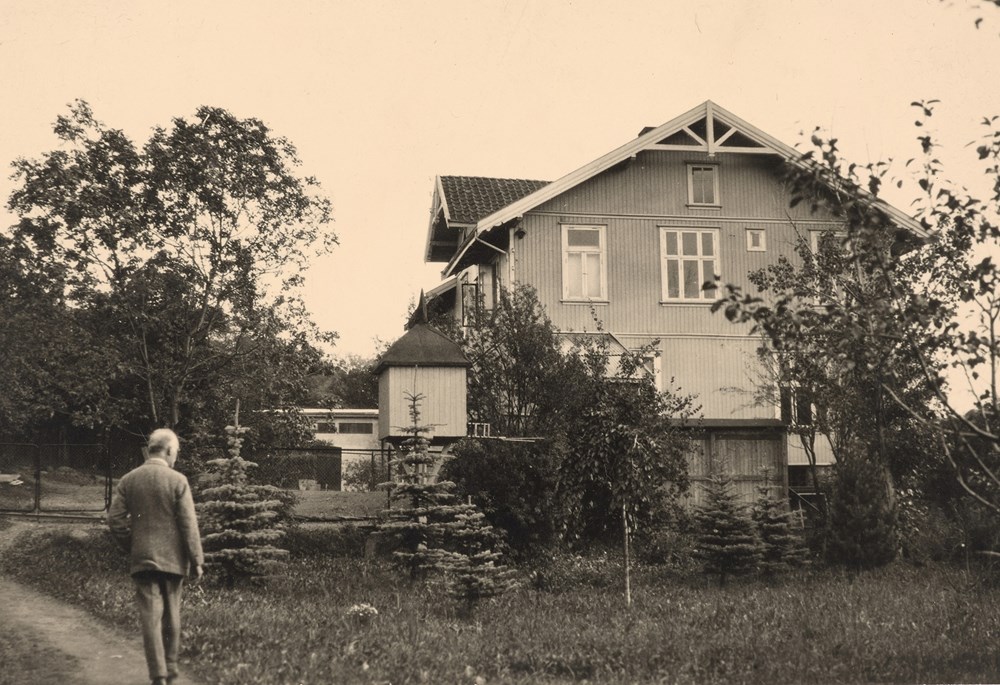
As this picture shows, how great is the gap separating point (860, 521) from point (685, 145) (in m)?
11.3

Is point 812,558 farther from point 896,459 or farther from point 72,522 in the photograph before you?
point 72,522

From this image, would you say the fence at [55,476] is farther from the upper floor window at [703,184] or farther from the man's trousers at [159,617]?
the upper floor window at [703,184]

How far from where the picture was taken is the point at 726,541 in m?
18.8

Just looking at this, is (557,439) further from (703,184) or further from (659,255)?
(703,184)

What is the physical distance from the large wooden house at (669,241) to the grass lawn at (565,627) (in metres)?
9.05

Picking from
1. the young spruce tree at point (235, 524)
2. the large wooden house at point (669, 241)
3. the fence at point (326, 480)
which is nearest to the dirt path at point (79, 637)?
the young spruce tree at point (235, 524)

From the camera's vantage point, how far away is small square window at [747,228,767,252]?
27.9 m

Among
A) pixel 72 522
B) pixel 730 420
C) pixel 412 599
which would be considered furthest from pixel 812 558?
pixel 72 522

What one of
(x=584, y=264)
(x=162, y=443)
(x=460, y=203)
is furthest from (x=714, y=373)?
→ (x=162, y=443)

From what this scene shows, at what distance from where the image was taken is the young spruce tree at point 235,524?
53.5 ft

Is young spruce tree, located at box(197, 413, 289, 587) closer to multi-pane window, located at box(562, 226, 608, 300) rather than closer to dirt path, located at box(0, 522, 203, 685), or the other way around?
dirt path, located at box(0, 522, 203, 685)

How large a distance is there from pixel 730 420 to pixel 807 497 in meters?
2.69

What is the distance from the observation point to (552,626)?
1312 centimetres

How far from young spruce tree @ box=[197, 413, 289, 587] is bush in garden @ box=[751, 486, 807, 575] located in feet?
27.3
